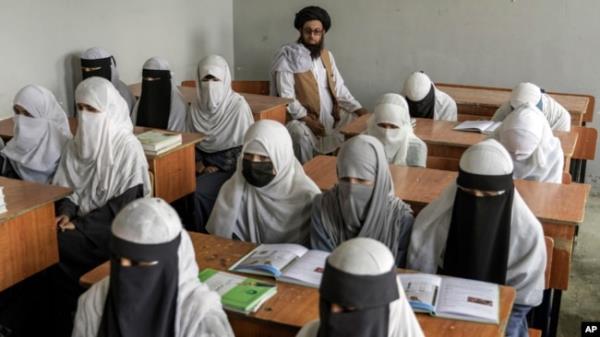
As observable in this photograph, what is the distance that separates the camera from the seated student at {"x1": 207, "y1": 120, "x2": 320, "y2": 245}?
304cm

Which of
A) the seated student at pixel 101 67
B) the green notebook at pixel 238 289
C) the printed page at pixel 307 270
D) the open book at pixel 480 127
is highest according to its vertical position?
the seated student at pixel 101 67

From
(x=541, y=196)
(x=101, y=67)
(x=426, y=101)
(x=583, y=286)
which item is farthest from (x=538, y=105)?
(x=101, y=67)

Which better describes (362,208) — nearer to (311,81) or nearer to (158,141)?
(158,141)

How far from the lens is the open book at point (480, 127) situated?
4637 millimetres

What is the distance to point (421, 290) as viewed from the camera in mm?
2289

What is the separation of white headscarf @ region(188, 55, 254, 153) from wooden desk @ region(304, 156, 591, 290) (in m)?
1.10

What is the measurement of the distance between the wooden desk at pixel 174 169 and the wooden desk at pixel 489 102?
90.7 inches

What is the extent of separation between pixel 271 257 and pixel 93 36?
361 cm

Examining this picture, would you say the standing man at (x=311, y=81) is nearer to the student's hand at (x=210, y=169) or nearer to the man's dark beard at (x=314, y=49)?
the man's dark beard at (x=314, y=49)

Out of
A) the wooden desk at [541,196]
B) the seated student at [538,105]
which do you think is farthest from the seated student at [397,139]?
the seated student at [538,105]

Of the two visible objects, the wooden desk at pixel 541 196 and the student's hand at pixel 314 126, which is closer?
the wooden desk at pixel 541 196

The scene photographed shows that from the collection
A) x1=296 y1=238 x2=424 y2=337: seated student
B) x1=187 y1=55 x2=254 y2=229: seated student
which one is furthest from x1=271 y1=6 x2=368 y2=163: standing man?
x1=296 y1=238 x2=424 y2=337: seated student

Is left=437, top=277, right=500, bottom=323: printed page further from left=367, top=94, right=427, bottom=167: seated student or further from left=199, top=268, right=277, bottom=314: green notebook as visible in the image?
left=367, top=94, right=427, bottom=167: seated student

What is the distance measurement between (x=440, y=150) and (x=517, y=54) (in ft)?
7.60
